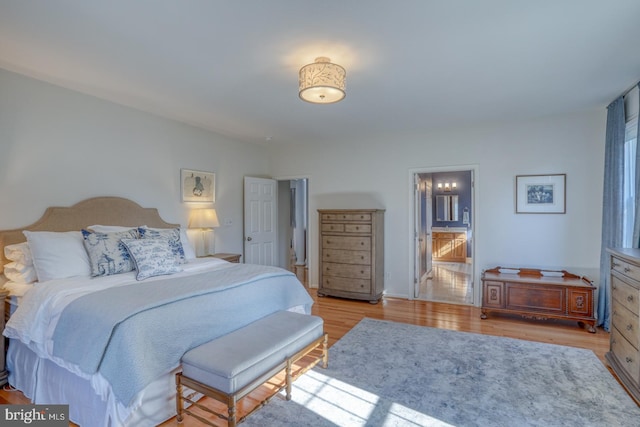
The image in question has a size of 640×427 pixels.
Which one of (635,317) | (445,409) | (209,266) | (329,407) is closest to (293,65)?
(209,266)

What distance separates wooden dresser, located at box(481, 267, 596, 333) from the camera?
141 inches

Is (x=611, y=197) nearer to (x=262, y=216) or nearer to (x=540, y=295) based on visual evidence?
(x=540, y=295)

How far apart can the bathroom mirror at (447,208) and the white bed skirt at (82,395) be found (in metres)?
7.84

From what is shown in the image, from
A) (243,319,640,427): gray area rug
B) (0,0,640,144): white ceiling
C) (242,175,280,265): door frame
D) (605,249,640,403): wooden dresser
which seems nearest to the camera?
(0,0,640,144): white ceiling

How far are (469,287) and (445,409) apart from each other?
12.6 ft

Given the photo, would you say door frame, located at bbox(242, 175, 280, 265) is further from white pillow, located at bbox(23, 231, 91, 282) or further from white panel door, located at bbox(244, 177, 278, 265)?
white pillow, located at bbox(23, 231, 91, 282)

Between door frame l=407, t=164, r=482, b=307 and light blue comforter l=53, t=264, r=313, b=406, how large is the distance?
2925 millimetres

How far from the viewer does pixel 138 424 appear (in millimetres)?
1913

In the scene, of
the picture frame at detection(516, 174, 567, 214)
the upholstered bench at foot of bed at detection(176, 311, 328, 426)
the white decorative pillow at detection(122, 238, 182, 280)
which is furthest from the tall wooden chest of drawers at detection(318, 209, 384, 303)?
the white decorative pillow at detection(122, 238, 182, 280)

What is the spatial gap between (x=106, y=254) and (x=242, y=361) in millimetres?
1717

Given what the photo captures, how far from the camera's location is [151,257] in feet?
9.40

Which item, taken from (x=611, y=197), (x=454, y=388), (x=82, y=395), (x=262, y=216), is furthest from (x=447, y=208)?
(x=82, y=395)

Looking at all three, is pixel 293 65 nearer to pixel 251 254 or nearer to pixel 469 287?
pixel 251 254

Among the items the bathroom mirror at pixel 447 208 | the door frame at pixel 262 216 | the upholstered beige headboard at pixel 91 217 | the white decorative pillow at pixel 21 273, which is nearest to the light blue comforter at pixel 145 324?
the white decorative pillow at pixel 21 273
